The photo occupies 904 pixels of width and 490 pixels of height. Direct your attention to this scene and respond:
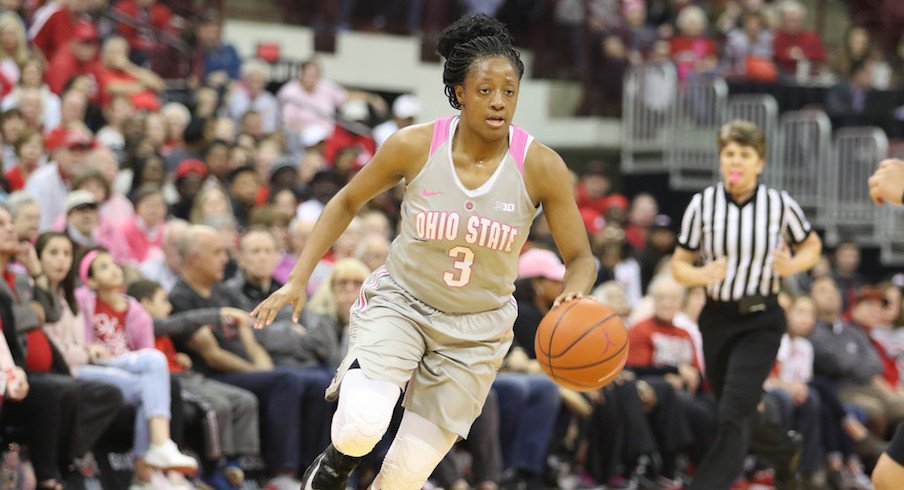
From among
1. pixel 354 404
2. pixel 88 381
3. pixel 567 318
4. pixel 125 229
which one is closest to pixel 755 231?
pixel 567 318

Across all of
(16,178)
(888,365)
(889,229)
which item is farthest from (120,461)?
(889,229)

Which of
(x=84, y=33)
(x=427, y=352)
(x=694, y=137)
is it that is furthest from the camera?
(x=694, y=137)

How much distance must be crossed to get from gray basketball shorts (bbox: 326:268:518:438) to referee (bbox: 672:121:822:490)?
2133 millimetres

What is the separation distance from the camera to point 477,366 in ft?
18.5

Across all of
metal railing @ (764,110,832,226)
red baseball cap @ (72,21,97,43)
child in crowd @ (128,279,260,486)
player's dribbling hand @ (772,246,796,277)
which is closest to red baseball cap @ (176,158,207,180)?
red baseball cap @ (72,21,97,43)

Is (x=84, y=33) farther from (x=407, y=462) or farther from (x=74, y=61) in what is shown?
(x=407, y=462)

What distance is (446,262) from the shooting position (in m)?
5.55

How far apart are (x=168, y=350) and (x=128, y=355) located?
0.57m

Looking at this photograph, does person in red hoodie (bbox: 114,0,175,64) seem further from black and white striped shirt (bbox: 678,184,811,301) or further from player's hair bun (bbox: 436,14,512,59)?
player's hair bun (bbox: 436,14,512,59)

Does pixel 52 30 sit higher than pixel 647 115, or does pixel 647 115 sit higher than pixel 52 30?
pixel 52 30

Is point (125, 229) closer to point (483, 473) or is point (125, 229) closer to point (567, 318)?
point (483, 473)

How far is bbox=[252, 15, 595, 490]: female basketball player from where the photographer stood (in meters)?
5.49

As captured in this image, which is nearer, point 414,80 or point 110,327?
point 110,327

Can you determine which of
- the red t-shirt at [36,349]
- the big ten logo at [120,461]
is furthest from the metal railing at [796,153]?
the red t-shirt at [36,349]
